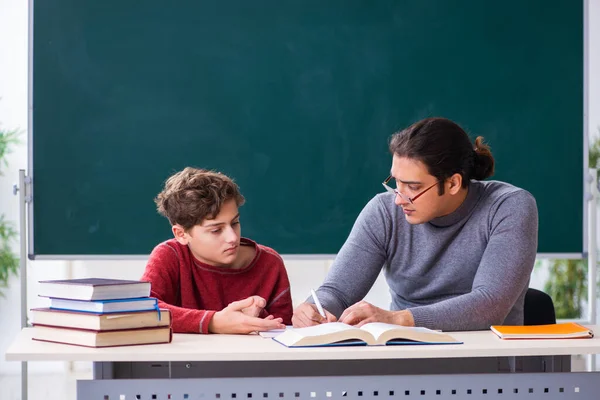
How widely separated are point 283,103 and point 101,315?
1.83 m

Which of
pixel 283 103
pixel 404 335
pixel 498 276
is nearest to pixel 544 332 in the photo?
pixel 498 276

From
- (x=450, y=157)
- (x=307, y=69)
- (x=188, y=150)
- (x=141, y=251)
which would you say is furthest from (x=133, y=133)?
(x=450, y=157)

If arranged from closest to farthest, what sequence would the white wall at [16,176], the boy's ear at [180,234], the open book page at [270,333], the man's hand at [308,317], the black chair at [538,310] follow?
the open book page at [270,333] → the man's hand at [308,317] → the boy's ear at [180,234] → the black chair at [538,310] → the white wall at [16,176]

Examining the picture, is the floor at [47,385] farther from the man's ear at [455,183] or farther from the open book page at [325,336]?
the open book page at [325,336]

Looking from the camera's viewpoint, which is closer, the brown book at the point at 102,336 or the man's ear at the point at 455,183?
the brown book at the point at 102,336

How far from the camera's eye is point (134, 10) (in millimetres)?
3201

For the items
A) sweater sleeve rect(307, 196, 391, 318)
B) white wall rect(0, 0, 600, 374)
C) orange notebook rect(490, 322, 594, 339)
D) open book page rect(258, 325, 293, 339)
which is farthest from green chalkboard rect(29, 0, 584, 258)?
orange notebook rect(490, 322, 594, 339)

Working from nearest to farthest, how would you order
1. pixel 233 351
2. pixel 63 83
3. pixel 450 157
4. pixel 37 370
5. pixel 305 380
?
pixel 233 351 < pixel 305 380 < pixel 450 157 < pixel 63 83 < pixel 37 370

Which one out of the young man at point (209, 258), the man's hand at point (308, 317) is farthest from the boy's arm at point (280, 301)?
the man's hand at point (308, 317)

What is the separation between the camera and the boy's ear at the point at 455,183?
7.20 ft

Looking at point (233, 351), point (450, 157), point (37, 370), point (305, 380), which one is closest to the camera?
point (233, 351)

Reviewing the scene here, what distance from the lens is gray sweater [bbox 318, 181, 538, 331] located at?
2.04 meters

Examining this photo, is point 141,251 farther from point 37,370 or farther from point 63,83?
point 37,370

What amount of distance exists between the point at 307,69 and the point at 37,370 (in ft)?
7.69
